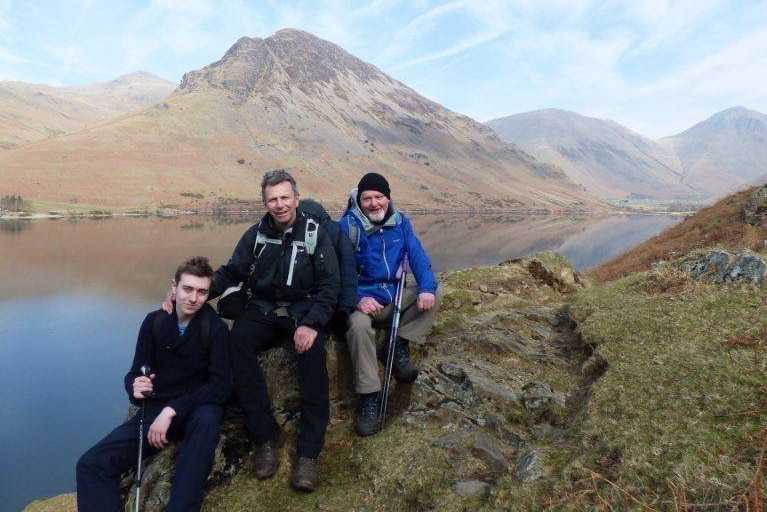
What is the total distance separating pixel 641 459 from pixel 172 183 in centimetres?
19283

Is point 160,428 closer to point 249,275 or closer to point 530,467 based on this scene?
point 249,275

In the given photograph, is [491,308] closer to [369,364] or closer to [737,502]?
[369,364]

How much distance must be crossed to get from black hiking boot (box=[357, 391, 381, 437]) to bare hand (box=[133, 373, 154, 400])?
3050 mm

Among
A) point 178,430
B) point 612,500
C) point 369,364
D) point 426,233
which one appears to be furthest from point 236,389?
point 426,233

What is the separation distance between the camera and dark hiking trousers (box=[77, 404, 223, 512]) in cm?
537

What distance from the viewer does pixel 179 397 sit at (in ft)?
19.8

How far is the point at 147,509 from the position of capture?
5.66 metres

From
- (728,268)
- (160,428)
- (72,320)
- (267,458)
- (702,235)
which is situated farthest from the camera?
(72,320)

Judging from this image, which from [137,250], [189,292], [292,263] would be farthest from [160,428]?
[137,250]

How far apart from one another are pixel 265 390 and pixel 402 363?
2322 millimetres

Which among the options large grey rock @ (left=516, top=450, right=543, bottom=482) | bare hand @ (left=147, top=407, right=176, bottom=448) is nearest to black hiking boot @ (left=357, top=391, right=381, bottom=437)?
large grey rock @ (left=516, top=450, right=543, bottom=482)

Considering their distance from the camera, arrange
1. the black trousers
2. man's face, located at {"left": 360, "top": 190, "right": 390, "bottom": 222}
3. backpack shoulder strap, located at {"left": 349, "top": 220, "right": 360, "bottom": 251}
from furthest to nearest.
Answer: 1. backpack shoulder strap, located at {"left": 349, "top": 220, "right": 360, "bottom": 251}
2. man's face, located at {"left": 360, "top": 190, "right": 390, "bottom": 222}
3. the black trousers

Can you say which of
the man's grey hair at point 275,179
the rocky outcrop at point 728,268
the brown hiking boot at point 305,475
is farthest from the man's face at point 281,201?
the rocky outcrop at point 728,268

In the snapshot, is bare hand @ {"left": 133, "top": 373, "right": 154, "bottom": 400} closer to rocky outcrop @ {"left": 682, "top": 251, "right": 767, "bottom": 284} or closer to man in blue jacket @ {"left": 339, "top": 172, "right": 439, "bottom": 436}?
man in blue jacket @ {"left": 339, "top": 172, "right": 439, "bottom": 436}
